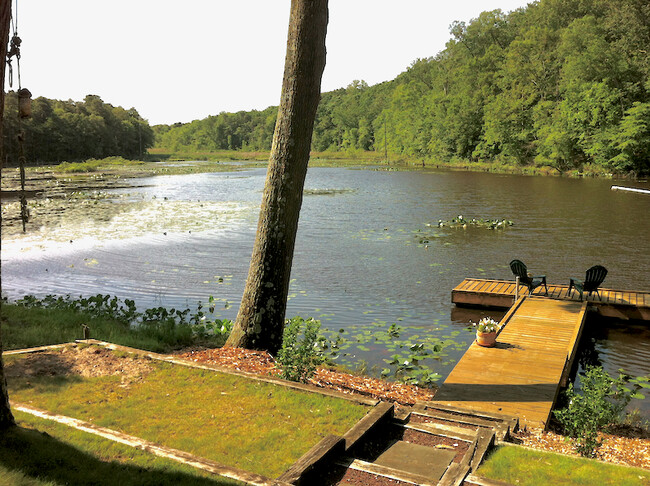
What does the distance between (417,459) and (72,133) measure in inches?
4586

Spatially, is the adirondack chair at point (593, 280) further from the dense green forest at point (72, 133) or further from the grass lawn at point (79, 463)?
the dense green forest at point (72, 133)

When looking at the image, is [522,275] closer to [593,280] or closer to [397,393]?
[593,280]

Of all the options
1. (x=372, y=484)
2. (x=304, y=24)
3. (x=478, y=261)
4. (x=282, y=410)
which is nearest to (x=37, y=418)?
(x=282, y=410)

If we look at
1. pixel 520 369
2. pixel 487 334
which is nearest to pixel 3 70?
pixel 520 369

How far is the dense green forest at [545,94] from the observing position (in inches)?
2032

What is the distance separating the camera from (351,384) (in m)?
7.80

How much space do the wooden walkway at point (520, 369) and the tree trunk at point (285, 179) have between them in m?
2.74

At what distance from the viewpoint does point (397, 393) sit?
7.87 metres

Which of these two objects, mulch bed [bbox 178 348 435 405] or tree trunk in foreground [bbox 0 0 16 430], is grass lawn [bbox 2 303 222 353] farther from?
tree trunk in foreground [bbox 0 0 16 430]

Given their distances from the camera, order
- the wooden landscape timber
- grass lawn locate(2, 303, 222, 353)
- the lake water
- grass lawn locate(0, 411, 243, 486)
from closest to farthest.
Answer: grass lawn locate(0, 411, 243, 486), the wooden landscape timber, grass lawn locate(2, 303, 222, 353), the lake water

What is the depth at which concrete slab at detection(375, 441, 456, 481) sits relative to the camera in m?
4.74

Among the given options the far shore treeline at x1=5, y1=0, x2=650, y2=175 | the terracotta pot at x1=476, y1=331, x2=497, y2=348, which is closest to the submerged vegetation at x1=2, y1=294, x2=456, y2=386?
the terracotta pot at x1=476, y1=331, x2=497, y2=348

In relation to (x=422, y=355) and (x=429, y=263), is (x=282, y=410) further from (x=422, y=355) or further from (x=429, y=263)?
(x=429, y=263)

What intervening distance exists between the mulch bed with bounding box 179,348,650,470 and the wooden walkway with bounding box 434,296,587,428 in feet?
1.84
